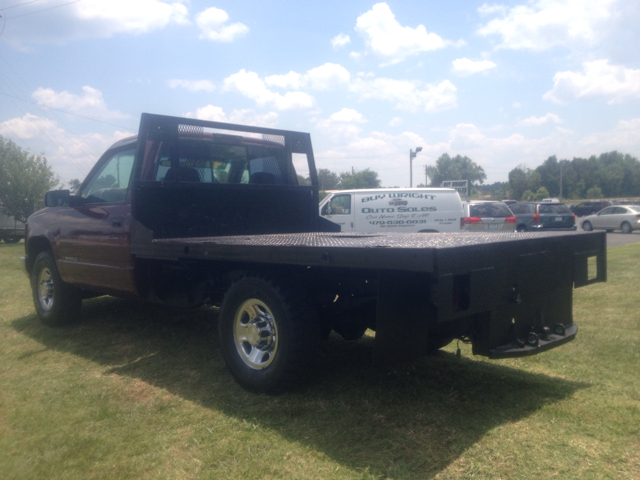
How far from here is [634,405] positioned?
3.47 metres

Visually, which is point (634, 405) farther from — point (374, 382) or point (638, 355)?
point (374, 382)

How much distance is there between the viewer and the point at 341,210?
13.5 m

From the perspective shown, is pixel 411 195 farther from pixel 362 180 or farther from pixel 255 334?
pixel 362 180

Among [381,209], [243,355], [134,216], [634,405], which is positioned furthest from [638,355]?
[381,209]

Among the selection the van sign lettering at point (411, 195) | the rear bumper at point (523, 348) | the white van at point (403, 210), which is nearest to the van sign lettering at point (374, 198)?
the white van at point (403, 210)

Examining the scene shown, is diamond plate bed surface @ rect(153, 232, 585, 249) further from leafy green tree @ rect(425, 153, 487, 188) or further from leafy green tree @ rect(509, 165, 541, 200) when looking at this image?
leafy green tree @ rect(509, 165, 541, 200)

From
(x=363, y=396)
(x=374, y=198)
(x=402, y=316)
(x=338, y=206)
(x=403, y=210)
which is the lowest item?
(x=363, y=396)

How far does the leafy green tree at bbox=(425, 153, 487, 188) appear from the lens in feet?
241

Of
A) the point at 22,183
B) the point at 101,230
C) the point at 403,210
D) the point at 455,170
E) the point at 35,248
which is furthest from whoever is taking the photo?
the point at 455,170

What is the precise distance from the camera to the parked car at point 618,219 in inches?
1007

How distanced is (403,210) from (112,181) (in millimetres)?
8890

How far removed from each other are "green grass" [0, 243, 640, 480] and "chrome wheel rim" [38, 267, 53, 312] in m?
1.13

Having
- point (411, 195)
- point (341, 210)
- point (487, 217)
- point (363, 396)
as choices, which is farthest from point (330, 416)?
point (487, 217)

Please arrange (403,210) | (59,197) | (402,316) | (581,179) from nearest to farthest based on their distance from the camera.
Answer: (402,316), (59,197), (403,210), (581,179)
